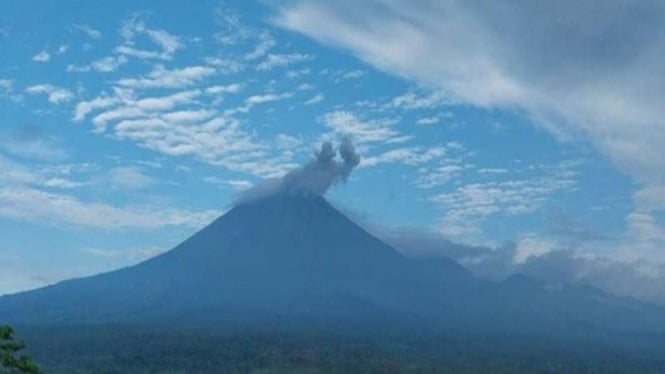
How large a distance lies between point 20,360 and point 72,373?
178m

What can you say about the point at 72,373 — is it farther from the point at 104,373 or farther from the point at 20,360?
the point at 20,360

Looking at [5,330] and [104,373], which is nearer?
[5,330]

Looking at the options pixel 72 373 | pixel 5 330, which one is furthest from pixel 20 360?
pixel 72 373

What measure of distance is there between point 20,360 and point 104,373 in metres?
182

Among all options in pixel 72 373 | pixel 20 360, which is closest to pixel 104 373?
pixel 72 373

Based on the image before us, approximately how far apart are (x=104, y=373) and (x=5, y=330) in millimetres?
182197

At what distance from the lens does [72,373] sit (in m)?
194

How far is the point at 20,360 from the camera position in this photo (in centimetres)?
2783

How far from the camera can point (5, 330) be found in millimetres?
27531

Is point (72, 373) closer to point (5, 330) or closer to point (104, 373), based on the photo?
point (104, 373)

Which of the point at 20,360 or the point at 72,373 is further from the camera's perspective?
the point at 72,373

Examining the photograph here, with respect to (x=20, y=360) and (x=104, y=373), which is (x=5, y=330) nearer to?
(x=20, y=360)

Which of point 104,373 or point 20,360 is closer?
point 20,360

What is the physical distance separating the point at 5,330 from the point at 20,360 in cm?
118
